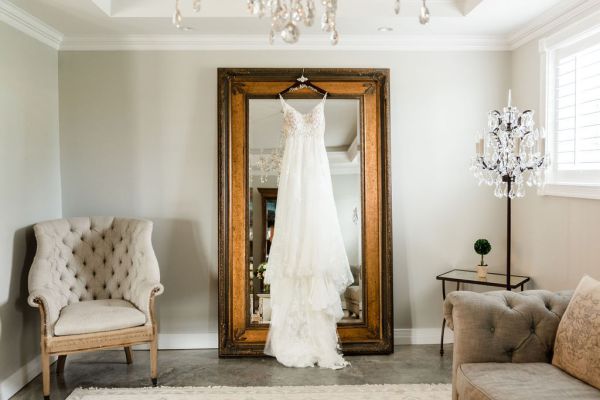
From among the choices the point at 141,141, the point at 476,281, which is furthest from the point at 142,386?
the point at 476,281

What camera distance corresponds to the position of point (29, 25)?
135 inches

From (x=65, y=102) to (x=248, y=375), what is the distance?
2.43 metres

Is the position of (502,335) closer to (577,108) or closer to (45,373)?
(577,108)

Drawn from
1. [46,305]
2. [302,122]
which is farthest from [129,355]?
[302,122]

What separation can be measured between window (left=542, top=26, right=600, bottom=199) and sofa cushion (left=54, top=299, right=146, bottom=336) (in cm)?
280

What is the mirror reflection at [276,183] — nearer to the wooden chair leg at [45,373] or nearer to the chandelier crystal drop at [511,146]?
the chandelier crystal drop at [511,146]

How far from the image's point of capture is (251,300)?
12.6 ft

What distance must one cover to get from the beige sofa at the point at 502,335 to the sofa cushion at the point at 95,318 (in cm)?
189

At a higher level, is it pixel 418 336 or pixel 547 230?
pixel 547 230

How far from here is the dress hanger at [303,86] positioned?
3.83 m

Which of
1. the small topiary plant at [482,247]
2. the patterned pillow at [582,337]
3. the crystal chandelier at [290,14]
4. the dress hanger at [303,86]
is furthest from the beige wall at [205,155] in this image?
the crystal chandelier at [290,14]

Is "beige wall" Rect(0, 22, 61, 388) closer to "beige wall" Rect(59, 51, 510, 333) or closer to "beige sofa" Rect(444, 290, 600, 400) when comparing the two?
"beige wall" Rect(59, 51, 510, 333)

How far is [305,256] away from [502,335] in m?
1.56

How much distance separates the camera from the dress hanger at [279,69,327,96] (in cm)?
383
